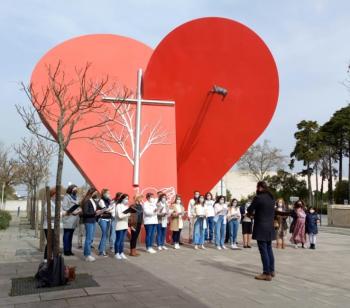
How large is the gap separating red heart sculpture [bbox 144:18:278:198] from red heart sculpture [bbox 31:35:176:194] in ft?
2.26

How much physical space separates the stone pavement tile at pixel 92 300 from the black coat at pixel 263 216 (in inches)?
106

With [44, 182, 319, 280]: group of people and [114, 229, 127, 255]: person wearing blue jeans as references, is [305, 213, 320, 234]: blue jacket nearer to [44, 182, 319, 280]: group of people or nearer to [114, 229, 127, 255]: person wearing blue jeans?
[44, 182, 319, 280]: group of people

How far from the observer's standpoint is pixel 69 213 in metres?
8.67

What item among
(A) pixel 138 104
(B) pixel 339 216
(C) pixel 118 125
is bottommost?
(B) pixel 339 216

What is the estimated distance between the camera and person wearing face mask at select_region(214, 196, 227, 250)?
1112cm

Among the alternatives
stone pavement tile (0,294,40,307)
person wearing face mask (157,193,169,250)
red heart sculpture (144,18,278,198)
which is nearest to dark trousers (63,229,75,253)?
person wearing face mask (157,193,169,250)

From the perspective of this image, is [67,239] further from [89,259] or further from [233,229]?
[233,229]

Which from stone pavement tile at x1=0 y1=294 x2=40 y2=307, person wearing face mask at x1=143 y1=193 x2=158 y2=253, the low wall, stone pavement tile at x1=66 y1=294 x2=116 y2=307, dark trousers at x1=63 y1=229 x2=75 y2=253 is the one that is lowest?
the low wall

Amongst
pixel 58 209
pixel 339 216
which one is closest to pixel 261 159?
pixel 339 216

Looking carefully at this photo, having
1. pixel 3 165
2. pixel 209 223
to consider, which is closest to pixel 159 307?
pixel 209 223

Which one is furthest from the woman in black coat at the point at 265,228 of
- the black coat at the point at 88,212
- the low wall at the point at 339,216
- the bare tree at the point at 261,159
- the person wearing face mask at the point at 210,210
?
the bare tree at the point at 261,159

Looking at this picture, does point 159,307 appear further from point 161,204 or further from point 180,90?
point 180,90

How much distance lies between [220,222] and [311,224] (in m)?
2.94

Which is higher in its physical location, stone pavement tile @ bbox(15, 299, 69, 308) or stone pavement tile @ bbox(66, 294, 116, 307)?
stone pavement tile @ bbox(66, 294, 116, 307)
